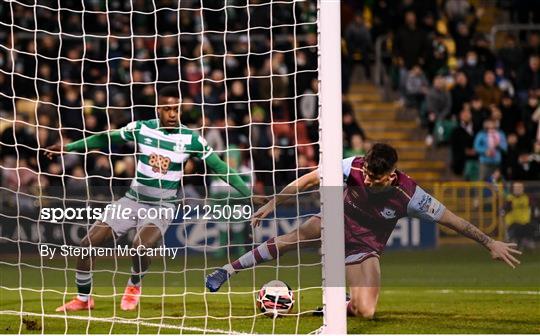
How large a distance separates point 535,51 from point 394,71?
252 cm

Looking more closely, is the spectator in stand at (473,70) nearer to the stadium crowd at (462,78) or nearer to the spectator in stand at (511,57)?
the stadium crowd at (462,78)

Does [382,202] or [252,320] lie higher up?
[382,202]

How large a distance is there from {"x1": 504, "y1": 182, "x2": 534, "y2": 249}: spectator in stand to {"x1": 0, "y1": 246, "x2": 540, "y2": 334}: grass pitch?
1.18 metres

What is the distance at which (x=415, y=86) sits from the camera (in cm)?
2053

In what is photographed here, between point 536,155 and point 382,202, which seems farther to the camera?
point 536,155

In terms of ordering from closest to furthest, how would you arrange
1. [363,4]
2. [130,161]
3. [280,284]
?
1. [280,284]
2. [130,161]
3. [363,4]

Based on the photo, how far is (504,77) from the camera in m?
20.8

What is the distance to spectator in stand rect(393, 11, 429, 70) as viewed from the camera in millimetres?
20516

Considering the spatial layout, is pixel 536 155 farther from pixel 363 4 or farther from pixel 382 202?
pixel 382 202

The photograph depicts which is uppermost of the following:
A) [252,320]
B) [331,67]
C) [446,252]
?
[331,67]

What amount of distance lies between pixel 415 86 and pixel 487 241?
11.8 meters

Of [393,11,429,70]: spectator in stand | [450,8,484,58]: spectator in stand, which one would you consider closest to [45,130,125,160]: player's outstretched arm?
[393,11,429,70]: spectator in stand

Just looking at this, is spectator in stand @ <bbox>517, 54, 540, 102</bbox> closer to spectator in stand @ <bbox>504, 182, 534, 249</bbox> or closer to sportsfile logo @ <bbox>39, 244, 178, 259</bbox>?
spectator in stand @ <bbox>504, 182, 534, 249</bbox>

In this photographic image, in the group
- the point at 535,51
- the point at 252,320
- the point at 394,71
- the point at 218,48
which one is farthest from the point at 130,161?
the point at 535,51
